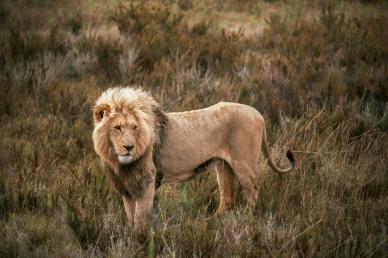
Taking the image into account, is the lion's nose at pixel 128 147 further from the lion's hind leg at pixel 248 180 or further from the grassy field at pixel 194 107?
the lion's hind leg at pixel 248 180

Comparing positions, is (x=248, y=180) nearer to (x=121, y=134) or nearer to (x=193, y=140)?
(x=193, y=140)

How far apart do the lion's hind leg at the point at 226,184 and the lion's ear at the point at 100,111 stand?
1.31 meters

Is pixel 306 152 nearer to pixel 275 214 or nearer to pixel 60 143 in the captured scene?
pixel 275 214

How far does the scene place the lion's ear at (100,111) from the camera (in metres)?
3.63

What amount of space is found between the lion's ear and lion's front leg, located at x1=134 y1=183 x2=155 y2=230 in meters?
0.65

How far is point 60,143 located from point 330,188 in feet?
9.67

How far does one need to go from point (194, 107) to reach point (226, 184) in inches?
88.0

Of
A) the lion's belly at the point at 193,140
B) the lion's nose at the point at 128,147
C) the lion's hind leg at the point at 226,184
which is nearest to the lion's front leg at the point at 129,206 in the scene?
the lion's belly at the point at 193,140

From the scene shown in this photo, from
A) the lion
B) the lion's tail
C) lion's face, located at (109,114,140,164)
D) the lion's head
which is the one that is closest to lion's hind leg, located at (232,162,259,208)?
the lion

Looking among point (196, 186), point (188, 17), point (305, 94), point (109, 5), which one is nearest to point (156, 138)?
point (196, 186)

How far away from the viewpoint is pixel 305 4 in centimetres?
1559

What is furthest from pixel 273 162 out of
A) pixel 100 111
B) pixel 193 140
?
pixel 100 111

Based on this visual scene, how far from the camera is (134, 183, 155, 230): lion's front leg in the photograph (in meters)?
3.73

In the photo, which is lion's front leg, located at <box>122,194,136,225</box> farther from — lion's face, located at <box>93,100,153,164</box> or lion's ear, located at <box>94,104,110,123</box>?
lion's ear, located at <box>94,104,110,123</box>
